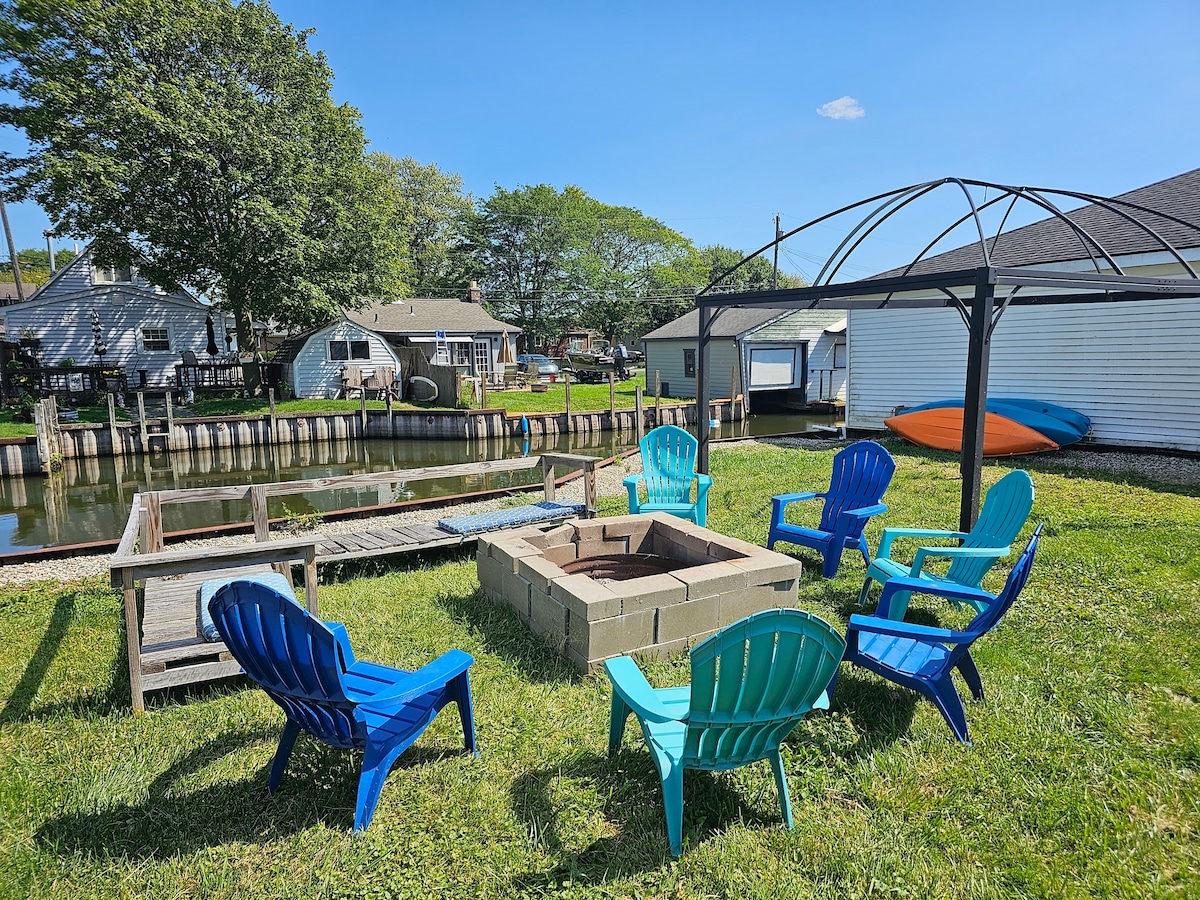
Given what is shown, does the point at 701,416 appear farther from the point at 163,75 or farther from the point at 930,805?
the point at 163,75

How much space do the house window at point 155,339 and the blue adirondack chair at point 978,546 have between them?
84.5 ft

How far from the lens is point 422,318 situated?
28.9 metres

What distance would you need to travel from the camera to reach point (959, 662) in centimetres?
308

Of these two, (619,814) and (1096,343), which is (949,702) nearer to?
(619,814)

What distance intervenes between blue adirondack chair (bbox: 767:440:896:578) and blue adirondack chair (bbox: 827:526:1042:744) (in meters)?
1.76

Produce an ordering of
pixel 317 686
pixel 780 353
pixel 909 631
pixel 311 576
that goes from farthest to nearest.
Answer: pixel 780 353
pixel 311 576
pixel 909 631
pixel 317 686

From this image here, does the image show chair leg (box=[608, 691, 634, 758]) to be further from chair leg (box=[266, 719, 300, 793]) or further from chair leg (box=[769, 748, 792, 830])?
chair leg (box=[266, 719, 300, 793])

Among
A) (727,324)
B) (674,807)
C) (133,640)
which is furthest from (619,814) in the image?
(727,324)

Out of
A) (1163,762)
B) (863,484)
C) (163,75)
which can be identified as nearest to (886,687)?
(1163,762)

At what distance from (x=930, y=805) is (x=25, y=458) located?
18748 mm

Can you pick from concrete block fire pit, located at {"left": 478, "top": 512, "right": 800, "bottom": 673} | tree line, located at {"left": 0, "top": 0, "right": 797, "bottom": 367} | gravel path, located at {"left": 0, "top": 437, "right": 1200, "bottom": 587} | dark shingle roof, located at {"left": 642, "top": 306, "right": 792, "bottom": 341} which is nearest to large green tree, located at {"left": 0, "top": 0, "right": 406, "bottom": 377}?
tree line, located at {"left": 0, "top": 0, "right": 797, "bottom": 367}

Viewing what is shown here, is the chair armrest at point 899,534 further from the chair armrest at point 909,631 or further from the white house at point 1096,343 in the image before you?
the white house at point 1096,343

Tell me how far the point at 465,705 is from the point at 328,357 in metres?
22.5

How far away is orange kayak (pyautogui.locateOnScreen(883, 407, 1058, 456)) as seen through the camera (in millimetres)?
9875
